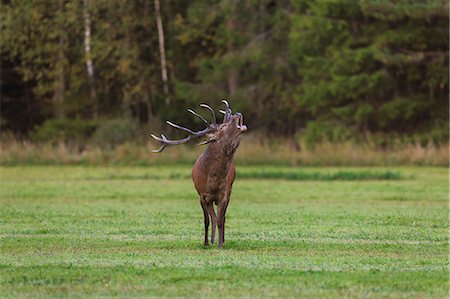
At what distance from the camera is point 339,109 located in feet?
149

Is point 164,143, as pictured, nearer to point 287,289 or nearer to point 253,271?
point 253,271

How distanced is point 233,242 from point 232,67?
36.1 metres

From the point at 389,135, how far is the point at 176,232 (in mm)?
29834

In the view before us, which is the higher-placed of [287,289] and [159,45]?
[159,45]

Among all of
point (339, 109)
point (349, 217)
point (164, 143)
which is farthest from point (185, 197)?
point (339, 109)

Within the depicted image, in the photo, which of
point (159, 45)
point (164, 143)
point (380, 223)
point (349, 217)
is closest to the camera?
point (164, 143)

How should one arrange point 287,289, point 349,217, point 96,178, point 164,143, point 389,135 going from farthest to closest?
point 389,135, point 96,178, point 349,217, point 164,143, point 287,289

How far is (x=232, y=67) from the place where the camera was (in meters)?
50.4

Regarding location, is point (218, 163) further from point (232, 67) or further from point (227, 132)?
point (232, 67)

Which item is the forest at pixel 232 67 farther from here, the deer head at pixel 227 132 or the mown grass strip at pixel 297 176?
the deer head at pixel 227 132

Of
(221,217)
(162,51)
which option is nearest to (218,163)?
(221,217)

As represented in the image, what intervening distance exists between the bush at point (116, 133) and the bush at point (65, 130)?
9.52 feet

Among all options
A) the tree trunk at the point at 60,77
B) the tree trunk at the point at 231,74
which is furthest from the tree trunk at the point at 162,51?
the tree trunk at the point at 60,77

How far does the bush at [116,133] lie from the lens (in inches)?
1813
